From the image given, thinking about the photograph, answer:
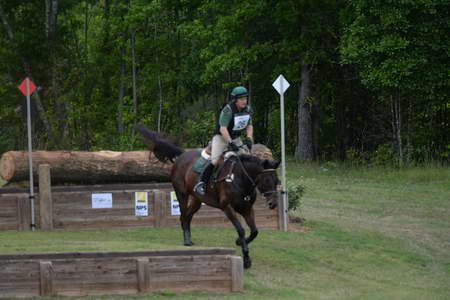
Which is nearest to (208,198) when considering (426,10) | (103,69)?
(426,10)

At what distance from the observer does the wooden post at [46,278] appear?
9812 mm

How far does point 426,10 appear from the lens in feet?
92.5

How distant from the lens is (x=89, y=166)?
1599cm

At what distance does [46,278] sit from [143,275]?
46.5 inches

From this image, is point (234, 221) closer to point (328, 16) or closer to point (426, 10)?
point (426, 10)

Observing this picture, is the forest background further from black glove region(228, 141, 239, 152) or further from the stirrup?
black glove region(228, 141, 239, 152)

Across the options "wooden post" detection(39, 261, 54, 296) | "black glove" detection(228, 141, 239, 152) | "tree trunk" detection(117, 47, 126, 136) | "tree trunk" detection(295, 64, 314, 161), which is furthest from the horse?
"tree trunk" detection(117, 47, 126, 136)

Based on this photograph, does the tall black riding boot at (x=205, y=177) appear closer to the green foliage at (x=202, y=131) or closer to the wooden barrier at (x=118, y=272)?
the wooden barrier at (x=118, y=272)

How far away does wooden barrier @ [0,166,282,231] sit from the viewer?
588 inches

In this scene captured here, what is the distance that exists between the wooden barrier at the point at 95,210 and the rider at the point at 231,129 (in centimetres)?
269

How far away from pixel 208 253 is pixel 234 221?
1.90m

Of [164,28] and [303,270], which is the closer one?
[303,270]

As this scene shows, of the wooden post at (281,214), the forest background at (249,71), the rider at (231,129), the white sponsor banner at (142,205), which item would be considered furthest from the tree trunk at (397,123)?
the rider at (231,129)

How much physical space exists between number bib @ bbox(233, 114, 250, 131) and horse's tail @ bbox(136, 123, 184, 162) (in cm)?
224
